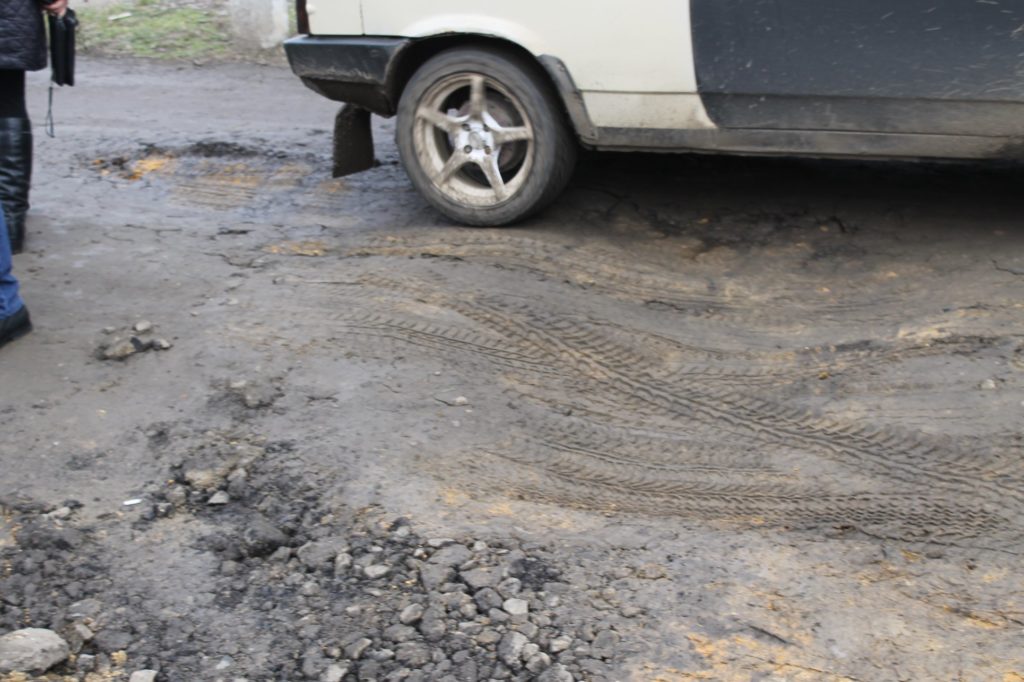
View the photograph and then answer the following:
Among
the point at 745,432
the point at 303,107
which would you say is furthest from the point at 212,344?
the point at 303,107

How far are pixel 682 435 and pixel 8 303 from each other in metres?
2.82

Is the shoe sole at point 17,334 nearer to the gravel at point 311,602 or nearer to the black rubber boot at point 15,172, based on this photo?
the black rubber boot at point 15,172

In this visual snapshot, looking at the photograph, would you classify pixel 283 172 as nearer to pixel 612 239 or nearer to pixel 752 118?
pixel 612 239

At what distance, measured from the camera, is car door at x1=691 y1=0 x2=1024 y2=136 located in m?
4.75

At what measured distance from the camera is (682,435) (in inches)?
163

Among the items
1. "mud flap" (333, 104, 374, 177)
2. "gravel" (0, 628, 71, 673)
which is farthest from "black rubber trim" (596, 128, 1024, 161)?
"gravel" (0, 628, 71, 673)

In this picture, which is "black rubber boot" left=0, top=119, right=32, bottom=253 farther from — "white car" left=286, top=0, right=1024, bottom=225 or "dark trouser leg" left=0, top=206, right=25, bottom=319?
"white car" left=286, top=0, right=1024, bottom=225

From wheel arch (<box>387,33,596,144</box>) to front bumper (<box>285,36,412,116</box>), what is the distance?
4cm

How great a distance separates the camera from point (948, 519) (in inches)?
143

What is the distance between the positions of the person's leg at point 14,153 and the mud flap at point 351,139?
1558 mm

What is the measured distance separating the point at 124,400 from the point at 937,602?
2.98m

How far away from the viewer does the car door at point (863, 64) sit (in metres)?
4.75

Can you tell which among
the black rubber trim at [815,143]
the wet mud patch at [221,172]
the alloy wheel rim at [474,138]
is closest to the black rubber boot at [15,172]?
the wet mud patch at [221,172]

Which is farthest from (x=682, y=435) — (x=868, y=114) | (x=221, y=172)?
(x=221, y=172)
